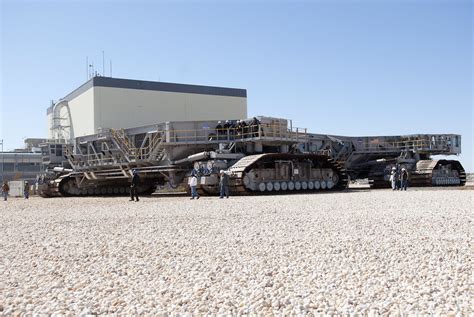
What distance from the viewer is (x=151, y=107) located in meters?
47.4

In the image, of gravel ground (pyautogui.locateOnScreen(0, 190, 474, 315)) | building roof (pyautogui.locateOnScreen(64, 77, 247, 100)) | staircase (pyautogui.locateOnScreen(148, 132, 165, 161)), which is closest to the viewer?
gravel ground (pyautogui.locateOnScreen(0, 190, 474, 315))

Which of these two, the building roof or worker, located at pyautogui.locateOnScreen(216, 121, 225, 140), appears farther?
the building roof

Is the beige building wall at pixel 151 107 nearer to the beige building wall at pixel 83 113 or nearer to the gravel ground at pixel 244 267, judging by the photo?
the beige building wall at pixel 83 113

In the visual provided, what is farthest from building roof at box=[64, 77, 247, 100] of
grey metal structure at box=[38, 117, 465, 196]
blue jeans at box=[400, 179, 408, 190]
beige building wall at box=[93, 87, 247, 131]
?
blue jeans at box=[400, 179, 408, 190]

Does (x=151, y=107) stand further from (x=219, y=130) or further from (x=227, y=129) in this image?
(x=227, y=129)

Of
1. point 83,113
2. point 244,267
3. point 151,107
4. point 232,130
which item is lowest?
point 244,267

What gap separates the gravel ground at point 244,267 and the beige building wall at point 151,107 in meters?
34.4

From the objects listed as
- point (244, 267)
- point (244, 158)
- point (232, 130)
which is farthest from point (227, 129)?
point (244, 267)

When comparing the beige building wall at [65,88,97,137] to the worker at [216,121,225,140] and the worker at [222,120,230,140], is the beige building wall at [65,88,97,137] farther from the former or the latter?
the worker at [222,120,230,140]

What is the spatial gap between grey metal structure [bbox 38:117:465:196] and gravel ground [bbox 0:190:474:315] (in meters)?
15.2

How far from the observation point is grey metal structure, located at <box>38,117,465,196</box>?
27250 millimetres

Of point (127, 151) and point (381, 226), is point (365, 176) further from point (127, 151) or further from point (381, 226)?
point (381, 226)

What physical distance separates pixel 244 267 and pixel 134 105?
136ft

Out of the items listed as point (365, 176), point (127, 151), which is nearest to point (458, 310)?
point (127, 151)
